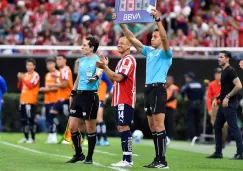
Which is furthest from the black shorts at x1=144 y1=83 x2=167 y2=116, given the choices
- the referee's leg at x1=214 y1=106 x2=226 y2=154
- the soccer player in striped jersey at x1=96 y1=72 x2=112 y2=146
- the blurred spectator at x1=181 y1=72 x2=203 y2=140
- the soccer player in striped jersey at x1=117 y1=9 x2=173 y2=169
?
the blurred spectator at x1=181 y1=72 x2=203 y2=140

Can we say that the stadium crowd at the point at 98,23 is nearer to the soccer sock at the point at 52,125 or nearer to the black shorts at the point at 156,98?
the soccer sock at the point at 52,125

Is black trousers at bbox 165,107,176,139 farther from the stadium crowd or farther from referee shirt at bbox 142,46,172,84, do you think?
referee shirt at bbox 142,46,172,84

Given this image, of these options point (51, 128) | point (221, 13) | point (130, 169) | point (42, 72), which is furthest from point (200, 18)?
point (130, 169)

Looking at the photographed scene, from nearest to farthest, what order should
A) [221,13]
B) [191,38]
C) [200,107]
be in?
[200,107] → [191,38] → [221,13]

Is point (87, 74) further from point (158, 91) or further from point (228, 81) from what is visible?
point (228, 81)

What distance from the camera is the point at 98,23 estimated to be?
30531 millimetres

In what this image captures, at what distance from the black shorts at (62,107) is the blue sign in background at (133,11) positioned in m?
7.74

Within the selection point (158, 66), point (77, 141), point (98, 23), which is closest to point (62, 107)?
point (77, 141)

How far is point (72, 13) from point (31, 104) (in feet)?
31.7

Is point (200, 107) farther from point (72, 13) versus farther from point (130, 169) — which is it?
point (130, 169)

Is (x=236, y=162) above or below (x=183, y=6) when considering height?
below

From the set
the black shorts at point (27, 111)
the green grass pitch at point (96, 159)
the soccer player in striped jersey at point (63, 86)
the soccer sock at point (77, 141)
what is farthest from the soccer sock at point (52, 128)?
the soccer sock at point (77, 141)

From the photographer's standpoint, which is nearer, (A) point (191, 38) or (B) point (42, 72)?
(B) point (42, 72)

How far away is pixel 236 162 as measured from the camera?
16656 millimetres
